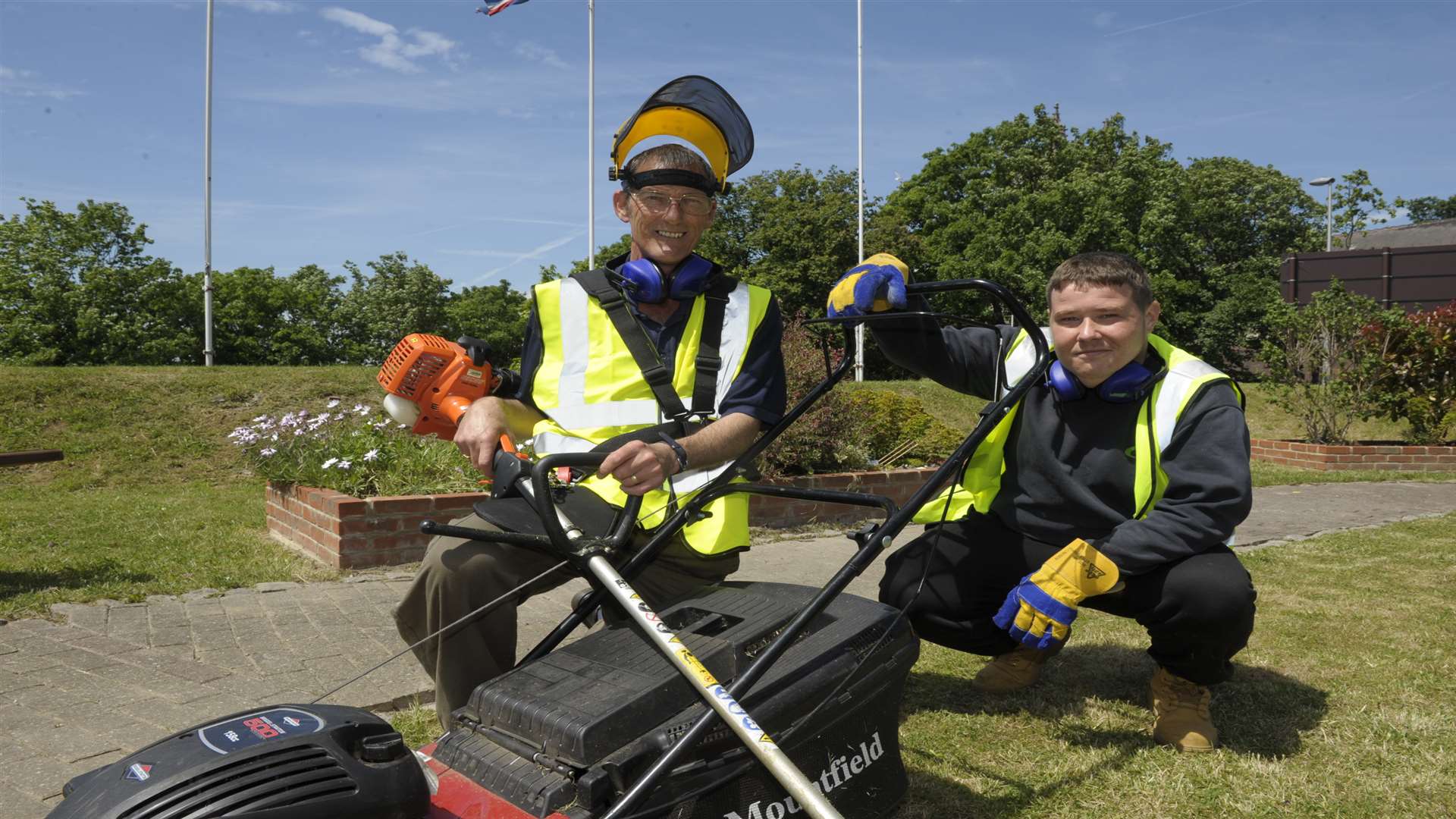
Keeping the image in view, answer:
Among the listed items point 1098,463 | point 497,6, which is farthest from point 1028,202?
point 1098,463

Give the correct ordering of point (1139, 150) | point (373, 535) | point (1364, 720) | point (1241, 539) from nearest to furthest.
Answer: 1. point (1364, 720)
2. point (373, 535)
3. point (1241, 539)
4. point (1139, 150)

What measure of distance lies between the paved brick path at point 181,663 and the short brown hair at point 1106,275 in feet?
7.91

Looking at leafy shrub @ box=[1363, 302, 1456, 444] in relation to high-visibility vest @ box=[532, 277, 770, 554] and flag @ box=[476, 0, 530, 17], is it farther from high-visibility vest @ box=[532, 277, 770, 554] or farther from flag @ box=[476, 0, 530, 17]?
flag @ box=[476, 0, 530, 17]

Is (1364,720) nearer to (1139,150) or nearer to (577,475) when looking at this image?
(577,475)

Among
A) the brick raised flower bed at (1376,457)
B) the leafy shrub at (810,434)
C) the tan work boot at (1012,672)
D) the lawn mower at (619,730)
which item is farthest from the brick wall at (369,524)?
the brick raised flower bed at (1376,457)

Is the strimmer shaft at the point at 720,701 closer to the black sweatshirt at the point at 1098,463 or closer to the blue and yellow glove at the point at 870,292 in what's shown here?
the blue and yellow glove at the point at 870,292

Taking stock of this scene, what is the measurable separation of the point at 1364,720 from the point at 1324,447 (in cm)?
958

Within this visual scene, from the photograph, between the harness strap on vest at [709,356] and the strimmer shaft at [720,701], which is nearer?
the strimmer shaft at [720,701]

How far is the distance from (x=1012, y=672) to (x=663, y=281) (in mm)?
1942

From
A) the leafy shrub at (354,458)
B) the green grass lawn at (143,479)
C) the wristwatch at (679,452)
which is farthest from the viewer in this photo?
the leafy shrub at (354,458)

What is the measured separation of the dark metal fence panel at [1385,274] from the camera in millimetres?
21719

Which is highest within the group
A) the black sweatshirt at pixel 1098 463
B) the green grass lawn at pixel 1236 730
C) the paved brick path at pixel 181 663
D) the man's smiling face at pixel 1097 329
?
the man's smiling face at pixel 1097 329

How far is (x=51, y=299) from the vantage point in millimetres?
27953

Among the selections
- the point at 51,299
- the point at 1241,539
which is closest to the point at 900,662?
the point at 1241,539
